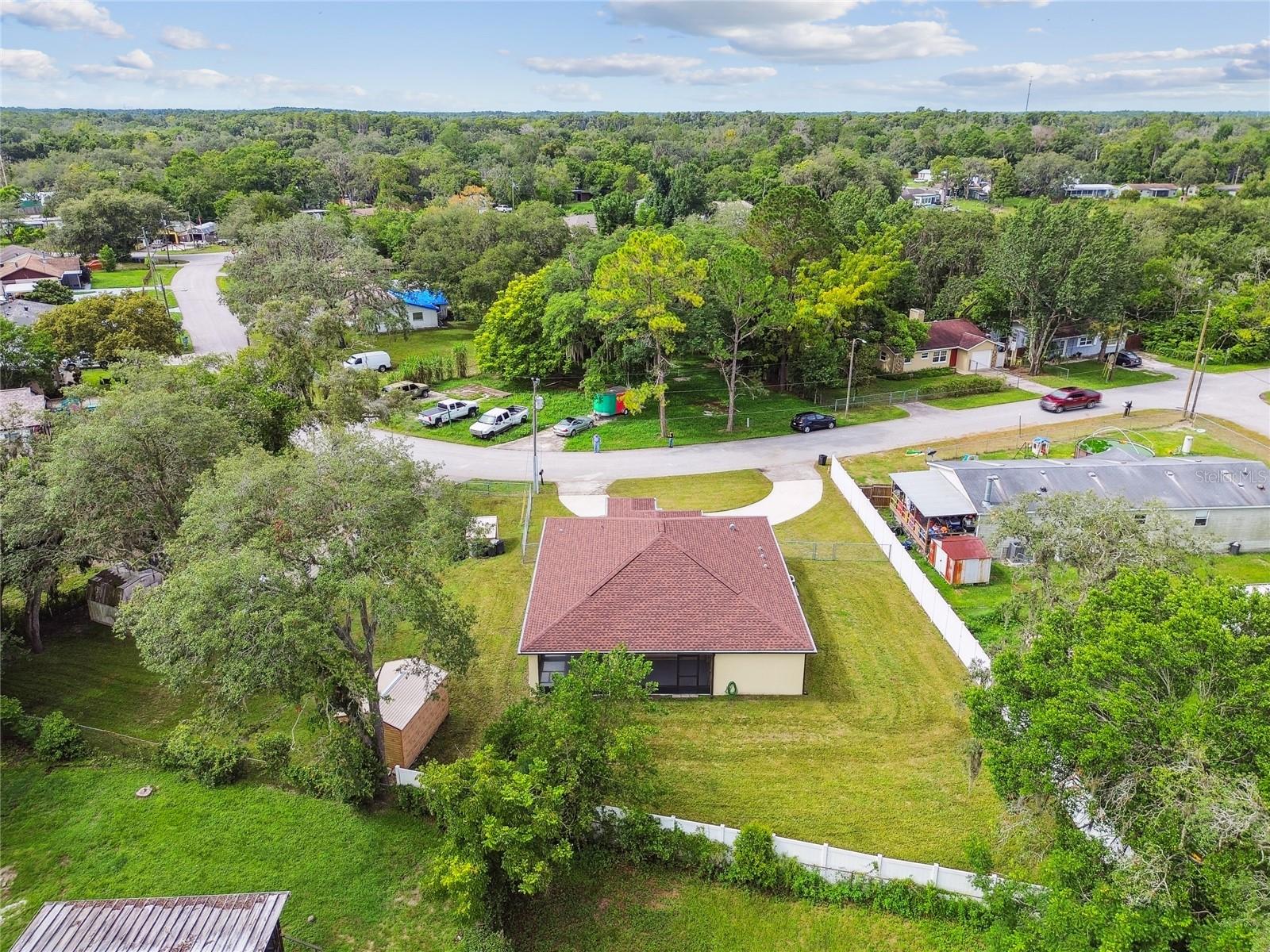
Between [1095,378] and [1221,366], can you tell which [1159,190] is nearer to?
[1221,366]

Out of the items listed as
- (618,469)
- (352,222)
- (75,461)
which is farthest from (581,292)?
(352,222)

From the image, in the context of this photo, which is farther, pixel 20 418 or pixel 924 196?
pixel 924 196

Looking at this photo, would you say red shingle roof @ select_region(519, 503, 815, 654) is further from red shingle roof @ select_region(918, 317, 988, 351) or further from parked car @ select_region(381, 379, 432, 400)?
red shingle roof @ select_region(918, 317, 988, 351)

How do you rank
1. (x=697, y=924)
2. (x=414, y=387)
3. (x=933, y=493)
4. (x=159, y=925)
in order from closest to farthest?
(x=159, y=925)
(x=697, y=924)
(x=933, y=493)
(x=414, y=387)

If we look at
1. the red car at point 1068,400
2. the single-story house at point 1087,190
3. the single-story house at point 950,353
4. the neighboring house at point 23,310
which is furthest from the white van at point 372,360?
the single-story house at point 1087,190

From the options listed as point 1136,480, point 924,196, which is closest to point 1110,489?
point 1136,480

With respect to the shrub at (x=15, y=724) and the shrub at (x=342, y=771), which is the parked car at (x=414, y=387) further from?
the shrub at (x=342, y=771)

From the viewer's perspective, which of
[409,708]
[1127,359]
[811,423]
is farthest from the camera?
[1127,359]

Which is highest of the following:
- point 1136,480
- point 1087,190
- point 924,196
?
point 1087,190
